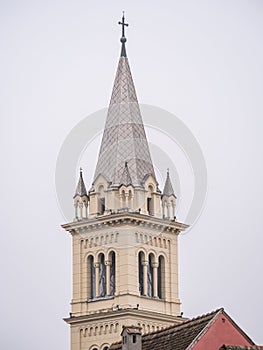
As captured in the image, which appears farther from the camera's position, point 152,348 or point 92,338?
point 92,338

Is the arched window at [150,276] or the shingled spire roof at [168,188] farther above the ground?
the shingled spire roof at [168,188]

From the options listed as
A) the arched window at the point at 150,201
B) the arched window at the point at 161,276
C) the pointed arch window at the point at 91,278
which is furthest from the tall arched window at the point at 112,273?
the arched window at the point at 150,201

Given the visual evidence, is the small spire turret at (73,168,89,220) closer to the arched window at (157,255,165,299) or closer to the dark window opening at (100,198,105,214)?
the dark window opening at (100,198,105,214)

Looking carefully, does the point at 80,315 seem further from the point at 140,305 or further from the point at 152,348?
the point at 152,348

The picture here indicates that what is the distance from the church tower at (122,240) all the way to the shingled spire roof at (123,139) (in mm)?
53

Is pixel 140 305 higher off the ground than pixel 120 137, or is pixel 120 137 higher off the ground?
pixel 120 137

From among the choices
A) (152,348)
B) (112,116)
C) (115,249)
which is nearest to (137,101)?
(112,116)

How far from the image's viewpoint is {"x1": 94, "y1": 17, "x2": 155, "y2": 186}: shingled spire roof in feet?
306

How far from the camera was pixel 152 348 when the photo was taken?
205 feet

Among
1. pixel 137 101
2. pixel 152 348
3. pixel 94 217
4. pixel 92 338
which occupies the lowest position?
pixel 152 348

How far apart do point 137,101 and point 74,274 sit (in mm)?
9981

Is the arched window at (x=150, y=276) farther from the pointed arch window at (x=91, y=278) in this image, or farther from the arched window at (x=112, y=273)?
the pointed arch window at (x=91, y=278)

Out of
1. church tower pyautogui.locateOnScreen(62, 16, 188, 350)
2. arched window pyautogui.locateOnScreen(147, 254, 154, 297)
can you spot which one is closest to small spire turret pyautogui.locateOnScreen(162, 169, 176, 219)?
church tower pyautogui.locateOnScreen(62, 16, 188, 350)

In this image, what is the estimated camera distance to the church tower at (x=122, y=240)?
302ft
